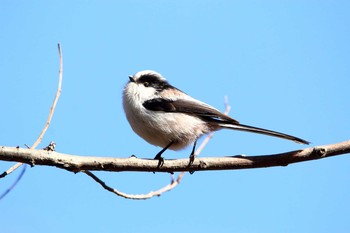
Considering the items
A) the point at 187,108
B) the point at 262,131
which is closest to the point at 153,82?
the point at 187,108

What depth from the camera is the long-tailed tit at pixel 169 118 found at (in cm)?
448

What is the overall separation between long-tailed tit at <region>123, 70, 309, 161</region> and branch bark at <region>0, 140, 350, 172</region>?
87 centimetres

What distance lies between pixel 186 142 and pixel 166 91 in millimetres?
712

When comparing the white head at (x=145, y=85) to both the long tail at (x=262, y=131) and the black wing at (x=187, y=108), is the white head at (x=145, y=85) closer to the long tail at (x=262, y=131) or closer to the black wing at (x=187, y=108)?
the black wing at (x=187, y=108)

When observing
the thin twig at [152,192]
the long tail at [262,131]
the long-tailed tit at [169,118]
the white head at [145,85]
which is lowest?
the thin twig at [152,192]

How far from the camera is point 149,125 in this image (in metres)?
4.46

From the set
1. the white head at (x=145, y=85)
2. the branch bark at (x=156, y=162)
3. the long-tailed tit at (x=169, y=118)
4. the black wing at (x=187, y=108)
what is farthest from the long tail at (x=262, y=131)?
the white head at (x=145, y=85)

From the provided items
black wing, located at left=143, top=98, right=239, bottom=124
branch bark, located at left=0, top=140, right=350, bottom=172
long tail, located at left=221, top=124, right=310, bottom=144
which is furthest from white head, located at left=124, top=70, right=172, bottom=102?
branch bark, located at left=0, top=140, right=350, bottom=172

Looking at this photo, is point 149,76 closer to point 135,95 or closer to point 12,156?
point 135,95

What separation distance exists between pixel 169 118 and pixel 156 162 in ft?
4.13

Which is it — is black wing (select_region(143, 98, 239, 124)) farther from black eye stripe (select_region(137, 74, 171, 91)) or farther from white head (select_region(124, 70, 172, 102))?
black eye stripe (select_region(137, 74, 171, 91))

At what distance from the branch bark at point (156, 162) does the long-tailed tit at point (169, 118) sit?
866 mm

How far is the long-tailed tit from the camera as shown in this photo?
4480 millimetres

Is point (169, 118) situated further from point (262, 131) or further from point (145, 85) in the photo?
point (262, 131)
